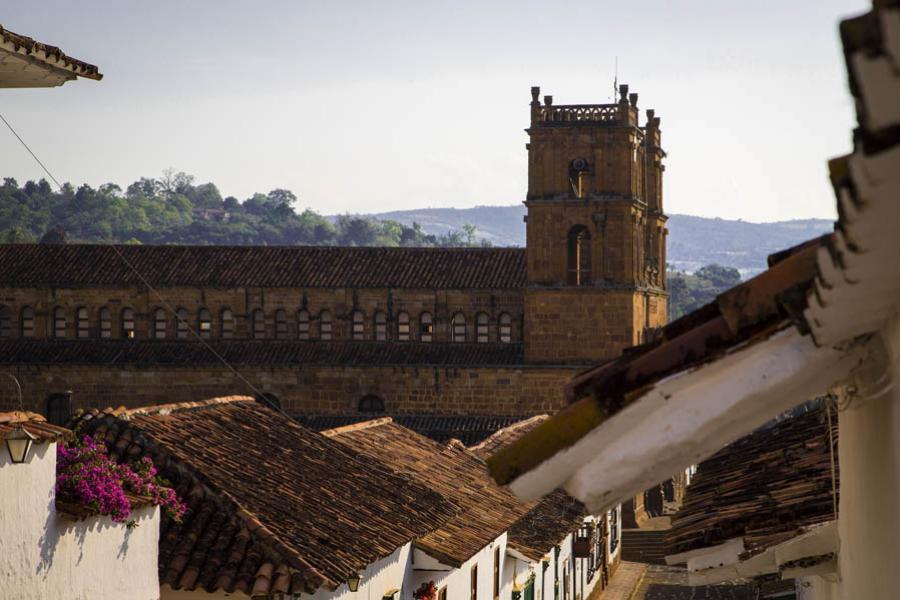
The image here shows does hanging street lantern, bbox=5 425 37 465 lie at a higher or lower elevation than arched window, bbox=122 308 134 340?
lower

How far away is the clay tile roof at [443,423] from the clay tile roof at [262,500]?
1307 inches

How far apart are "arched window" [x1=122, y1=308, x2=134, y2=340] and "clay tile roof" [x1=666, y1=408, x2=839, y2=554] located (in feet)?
168

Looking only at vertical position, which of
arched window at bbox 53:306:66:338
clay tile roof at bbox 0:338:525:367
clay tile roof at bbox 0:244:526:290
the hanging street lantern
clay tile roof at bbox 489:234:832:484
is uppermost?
clay tile roof at bbox 0:244:526:290

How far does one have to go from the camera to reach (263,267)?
2382 inches

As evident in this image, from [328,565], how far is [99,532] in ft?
→ 11.4

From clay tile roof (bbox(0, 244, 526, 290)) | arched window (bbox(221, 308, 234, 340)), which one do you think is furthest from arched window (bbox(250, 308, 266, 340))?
clay tile roof (bbox(0, 244, 526, 290))

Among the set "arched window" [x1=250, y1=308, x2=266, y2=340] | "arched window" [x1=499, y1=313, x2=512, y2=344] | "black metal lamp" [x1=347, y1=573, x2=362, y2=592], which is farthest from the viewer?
"arched window" [x1=250, y1=308, x2=266, y2=340]

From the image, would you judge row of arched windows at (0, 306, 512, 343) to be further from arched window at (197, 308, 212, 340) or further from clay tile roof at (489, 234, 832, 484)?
clay tile roof at (489, 234, 832, 484)

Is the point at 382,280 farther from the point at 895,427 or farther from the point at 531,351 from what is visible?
the point at 895,427

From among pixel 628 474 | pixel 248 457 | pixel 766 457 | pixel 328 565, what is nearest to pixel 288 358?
pixel 248 457

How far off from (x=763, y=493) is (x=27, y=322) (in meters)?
55.9

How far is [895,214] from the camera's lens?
6.83 ft

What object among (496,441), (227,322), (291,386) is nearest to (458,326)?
(291,386)

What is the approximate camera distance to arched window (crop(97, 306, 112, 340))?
60375mm
